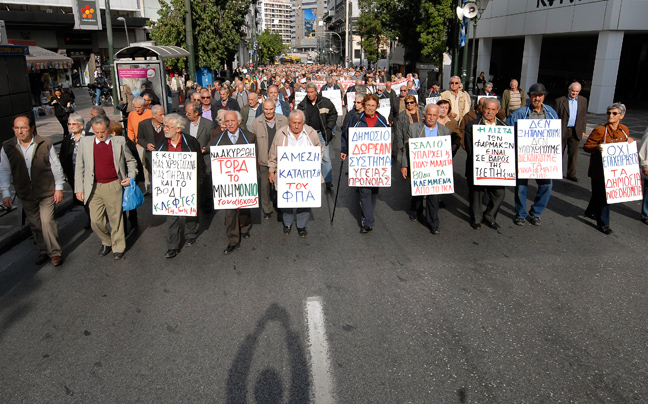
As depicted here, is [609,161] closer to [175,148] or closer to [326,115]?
[326,115]

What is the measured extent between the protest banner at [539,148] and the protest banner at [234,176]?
3.75 metres

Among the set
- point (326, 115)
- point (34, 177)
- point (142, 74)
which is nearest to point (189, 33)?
point (142, 74)

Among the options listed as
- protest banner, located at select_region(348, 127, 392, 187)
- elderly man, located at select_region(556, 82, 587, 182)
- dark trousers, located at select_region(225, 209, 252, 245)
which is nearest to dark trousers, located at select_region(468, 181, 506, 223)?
protest banner, located at select_region(348, 127, 392, 187)

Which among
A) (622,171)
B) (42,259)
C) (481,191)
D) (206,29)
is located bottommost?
(42,259)

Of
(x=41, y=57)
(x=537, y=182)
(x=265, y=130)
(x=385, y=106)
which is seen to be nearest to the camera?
(x=537, y=182)

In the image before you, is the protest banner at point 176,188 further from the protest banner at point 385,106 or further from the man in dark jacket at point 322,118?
the protest banner at point 385,106

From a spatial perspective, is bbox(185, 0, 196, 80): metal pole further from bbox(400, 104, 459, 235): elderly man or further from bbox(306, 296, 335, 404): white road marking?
bbox(306, 296, 335, 404): white road marking

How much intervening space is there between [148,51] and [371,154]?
52.4ft

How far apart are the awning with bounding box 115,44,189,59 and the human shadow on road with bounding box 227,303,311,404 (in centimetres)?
1662

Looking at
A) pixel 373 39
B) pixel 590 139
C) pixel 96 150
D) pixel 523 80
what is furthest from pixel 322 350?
pixel 373 39

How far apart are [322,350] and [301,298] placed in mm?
1015

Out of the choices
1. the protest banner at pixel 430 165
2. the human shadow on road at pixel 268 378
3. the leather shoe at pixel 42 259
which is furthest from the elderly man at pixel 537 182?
the leather shoe at pixel 42 259

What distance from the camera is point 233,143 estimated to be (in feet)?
22.2

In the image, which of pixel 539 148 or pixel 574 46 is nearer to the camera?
pixel 539 148
